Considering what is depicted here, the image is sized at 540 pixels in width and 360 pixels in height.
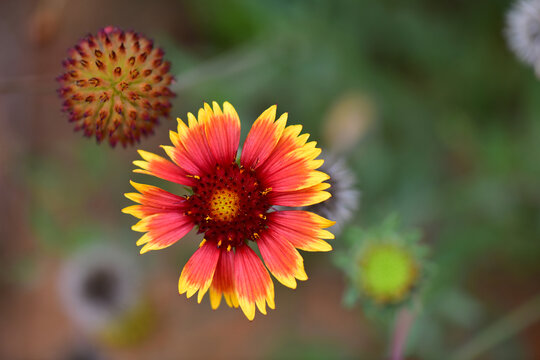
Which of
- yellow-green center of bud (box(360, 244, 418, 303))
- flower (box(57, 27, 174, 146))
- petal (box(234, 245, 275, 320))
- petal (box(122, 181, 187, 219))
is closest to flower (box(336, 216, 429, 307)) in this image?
yellow-green center of bud (box(360, 244, 418, 303))

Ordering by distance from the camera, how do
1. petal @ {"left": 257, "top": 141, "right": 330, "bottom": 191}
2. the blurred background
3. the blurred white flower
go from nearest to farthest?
1. petal @ {"left": 257, "top": 141, "right": 330, "bottom": 191}
2. the blurred background
3. the blurred white flower

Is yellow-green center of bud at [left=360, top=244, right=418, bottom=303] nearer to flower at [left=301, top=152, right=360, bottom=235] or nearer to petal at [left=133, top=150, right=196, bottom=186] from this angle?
flower at [left=301, top=152, right=360, bottom=235]

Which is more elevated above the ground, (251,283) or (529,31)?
(529,31)

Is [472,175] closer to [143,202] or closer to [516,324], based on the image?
[516,324]

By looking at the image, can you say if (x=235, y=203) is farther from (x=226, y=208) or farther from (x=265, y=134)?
(x=265, y=134)

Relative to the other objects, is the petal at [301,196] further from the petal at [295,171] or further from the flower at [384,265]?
the flower at [384,265]

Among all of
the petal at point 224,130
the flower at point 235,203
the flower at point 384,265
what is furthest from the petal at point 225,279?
the flower at point 384,265

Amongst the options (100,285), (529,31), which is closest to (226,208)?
(529,31)
